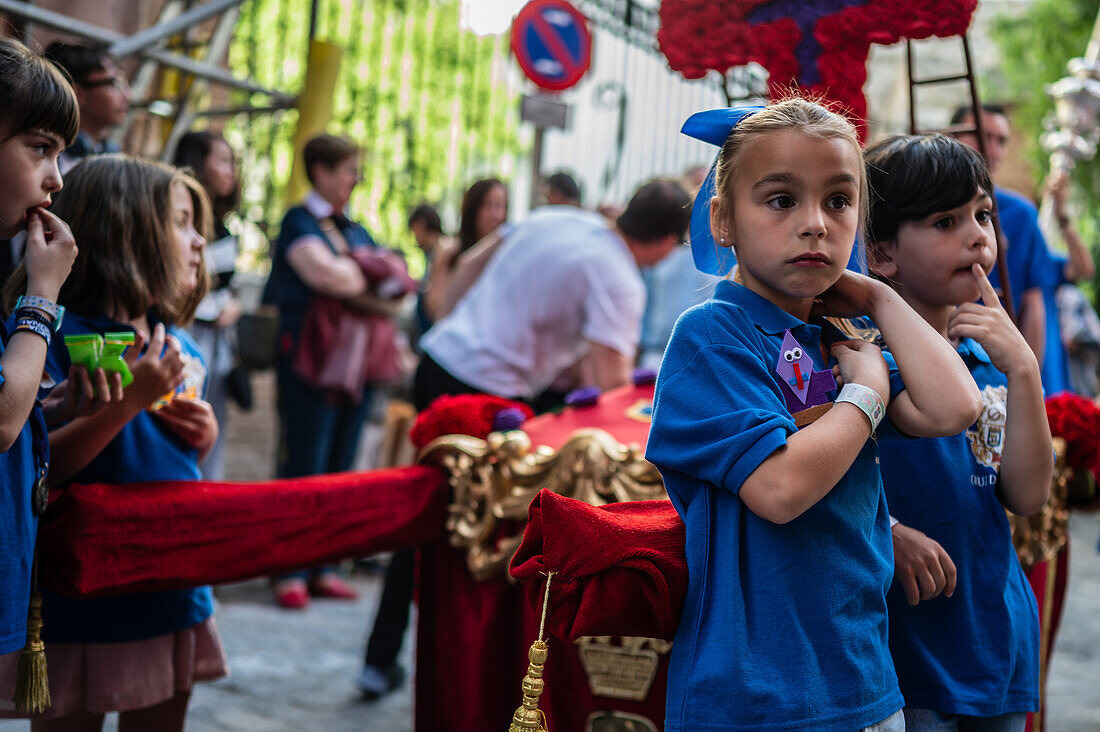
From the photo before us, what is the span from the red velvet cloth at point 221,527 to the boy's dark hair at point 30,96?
611 millimetres

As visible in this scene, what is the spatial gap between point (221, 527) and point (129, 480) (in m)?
0.19

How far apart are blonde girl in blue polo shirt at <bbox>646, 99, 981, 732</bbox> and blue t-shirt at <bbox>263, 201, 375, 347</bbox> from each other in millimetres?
3086

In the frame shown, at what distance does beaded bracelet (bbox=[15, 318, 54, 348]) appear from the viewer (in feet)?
5.12

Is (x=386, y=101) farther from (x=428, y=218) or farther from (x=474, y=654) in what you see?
(x=474, y=654)

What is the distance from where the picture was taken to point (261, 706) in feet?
10.2

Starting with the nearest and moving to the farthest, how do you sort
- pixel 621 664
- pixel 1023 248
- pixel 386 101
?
1. pixel 621 664
2. pixel 1023 248
3. pixel 386 101

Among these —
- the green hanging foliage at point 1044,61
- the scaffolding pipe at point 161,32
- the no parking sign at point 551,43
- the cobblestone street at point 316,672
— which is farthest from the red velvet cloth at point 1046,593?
the green hanging foliage at point 1044,61

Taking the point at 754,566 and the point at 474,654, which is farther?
the point at 474,654

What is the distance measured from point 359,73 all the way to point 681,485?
591 centimetres

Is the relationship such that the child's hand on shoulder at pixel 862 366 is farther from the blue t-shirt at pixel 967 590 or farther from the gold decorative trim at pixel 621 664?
the gold decorative trim at pixel 621 664

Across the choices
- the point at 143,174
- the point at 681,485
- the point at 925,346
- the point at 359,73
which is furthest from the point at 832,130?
the point at 359,73

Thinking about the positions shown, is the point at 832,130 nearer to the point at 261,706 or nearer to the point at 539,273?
the point at 539,273

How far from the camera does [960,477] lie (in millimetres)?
1634

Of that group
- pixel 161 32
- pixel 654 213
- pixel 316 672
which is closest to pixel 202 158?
pixel 161 32
